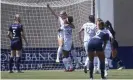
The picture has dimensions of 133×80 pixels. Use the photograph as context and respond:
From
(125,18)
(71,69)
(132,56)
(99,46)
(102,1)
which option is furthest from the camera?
(125,18)

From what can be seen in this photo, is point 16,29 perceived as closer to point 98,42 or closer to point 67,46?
point 67,46

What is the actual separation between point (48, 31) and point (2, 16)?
216cm

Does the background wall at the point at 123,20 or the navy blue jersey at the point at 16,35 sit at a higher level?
the background wall at the point at 123,20

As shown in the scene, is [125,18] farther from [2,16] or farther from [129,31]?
[2,16]

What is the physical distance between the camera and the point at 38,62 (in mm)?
24047

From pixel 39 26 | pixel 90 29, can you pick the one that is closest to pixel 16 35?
pixel 90 29

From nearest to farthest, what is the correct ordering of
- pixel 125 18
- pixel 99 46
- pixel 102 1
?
pixel 99 46, pixel 102 1, pixel 125 18

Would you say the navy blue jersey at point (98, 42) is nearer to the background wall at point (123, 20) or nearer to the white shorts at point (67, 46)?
the white shorts at point (67, 46)

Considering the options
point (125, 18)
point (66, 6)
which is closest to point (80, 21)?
point (66, 6)

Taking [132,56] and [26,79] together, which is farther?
[132,56]

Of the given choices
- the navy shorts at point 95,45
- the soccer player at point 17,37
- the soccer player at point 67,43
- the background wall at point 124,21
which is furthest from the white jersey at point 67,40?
the background wall at point 124,21

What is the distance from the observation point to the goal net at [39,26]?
23.9 metres

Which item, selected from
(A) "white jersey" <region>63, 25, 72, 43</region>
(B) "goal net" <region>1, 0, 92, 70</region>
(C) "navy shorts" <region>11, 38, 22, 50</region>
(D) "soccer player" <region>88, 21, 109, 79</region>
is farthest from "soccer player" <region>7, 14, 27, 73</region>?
(D) "soccer player" <region>88, 21, 109, 79</region>

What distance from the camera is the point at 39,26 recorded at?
25719 millimetres
